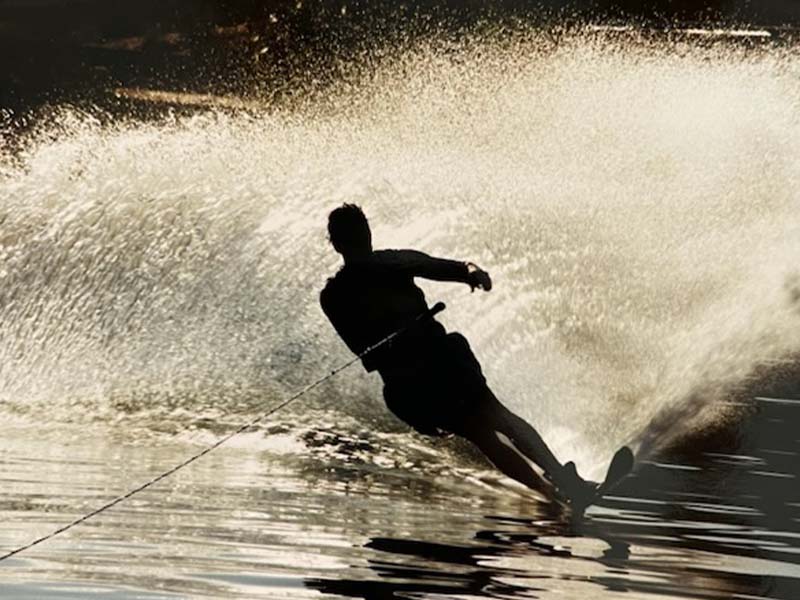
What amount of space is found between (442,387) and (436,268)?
26.4 inches

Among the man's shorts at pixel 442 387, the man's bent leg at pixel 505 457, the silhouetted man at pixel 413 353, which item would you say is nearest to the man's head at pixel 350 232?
the silhouetted man at pixel 413 353

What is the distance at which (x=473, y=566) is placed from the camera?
1112 centimetres

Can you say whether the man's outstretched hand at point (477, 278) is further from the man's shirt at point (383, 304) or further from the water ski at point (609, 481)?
the water ski at point (609, 481)

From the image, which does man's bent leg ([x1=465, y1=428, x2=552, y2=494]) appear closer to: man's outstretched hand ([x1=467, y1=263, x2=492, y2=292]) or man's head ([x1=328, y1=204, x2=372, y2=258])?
man's outstretched hand ([x1=467, y1=263, x2=492, y2=292])

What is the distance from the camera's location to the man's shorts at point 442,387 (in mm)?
13812

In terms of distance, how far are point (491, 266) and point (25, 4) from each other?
4535 centimetres

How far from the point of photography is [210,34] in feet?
211

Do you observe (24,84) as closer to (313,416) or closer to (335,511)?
(313,416)

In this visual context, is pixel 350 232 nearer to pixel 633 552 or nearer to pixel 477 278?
pixel 477 278

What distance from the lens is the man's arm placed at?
13477mm

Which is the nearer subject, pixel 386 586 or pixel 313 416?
pixel 386 586

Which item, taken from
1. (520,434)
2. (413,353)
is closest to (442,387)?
(413,353)

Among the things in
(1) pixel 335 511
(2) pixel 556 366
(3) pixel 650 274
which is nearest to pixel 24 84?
(3) pixel 650 274

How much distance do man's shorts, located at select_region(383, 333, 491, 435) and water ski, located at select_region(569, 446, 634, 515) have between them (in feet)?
2.55
